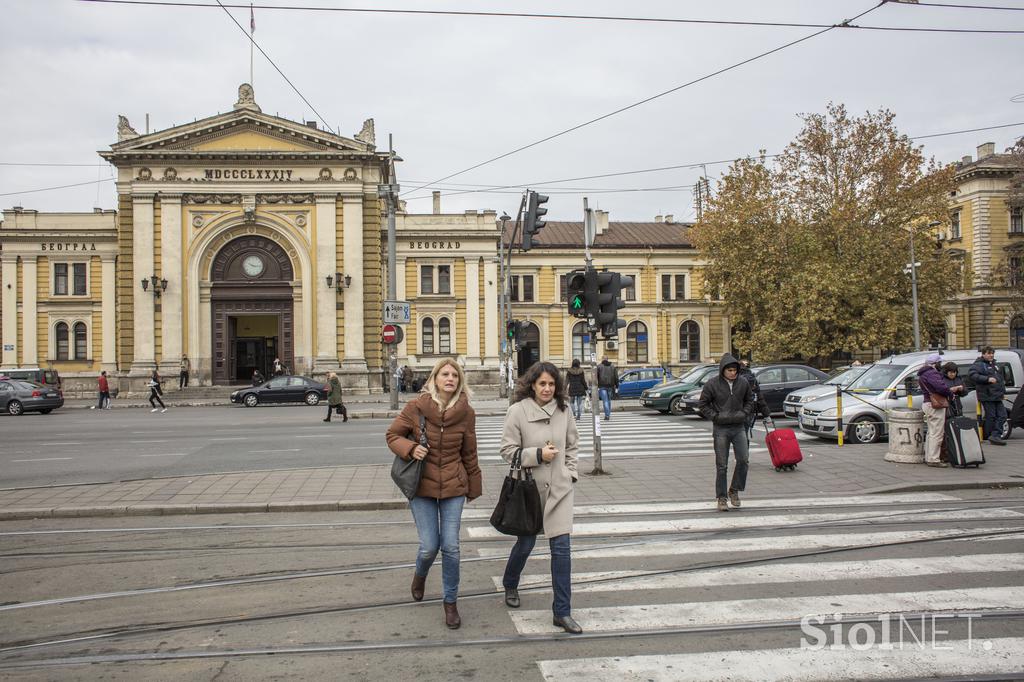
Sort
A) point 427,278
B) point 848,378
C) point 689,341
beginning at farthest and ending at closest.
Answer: point 689,341
point 427,278
point 848,378

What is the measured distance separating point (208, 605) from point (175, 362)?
40129 mm

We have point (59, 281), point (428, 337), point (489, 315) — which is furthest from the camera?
point (489, 315)

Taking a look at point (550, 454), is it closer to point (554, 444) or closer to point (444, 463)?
point (554, 444)

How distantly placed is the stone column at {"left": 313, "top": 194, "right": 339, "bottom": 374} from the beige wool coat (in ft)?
131

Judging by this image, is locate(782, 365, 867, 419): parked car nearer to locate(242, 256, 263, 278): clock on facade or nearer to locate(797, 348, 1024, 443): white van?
locate(797, 348, 1024, 443): white van

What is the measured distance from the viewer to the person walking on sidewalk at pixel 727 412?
355 inches

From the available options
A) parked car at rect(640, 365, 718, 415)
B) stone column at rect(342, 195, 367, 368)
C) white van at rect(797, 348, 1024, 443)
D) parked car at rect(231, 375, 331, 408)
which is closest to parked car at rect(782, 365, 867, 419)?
white van at rect(797, 348, 1024, 443)

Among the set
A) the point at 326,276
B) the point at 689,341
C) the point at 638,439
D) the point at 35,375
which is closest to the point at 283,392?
the point at 326,276

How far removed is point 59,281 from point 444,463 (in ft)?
163

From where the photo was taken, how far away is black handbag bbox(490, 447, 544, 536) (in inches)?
201

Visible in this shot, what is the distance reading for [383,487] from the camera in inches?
424

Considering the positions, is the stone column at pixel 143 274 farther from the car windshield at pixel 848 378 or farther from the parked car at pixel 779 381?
the car windshield at pixel 848 378

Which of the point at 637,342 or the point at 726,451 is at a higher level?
the point at 637,342

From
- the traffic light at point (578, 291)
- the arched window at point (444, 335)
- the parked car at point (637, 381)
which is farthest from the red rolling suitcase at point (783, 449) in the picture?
the arched window at point (444, 335)
